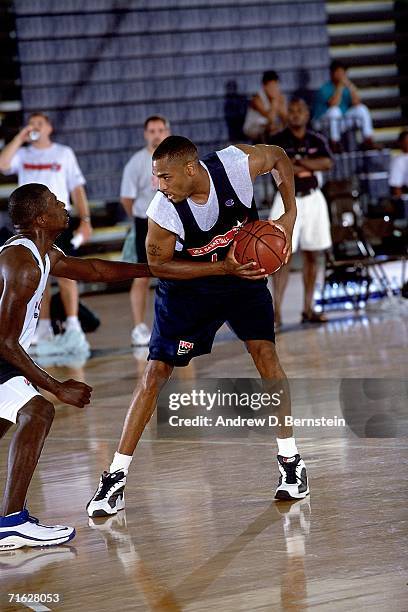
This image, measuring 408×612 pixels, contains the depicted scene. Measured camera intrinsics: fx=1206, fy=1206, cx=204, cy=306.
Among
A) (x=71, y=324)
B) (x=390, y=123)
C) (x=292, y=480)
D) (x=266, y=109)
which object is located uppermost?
(x=266, y=109)

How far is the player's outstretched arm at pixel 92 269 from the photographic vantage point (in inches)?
189

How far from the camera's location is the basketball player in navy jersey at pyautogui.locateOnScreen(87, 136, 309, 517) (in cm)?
477

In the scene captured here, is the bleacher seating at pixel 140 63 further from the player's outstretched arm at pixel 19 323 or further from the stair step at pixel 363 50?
the player's outstretched arm at pixel 19 323

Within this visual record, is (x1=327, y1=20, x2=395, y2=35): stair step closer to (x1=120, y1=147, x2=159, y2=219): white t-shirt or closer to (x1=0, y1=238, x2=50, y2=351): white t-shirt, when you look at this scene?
(x1=120, y1=147, x2=159, y2=219): white t-shirt

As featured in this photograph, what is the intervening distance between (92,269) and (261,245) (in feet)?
2.28

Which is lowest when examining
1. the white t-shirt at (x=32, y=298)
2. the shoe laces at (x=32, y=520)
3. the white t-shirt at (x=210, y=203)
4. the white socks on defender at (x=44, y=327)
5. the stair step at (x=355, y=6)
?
the white socks on defender at (x=44, y=327)

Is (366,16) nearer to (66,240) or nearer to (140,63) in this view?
(140,63)

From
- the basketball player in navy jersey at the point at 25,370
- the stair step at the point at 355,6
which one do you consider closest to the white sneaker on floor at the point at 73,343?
the basketball player in navy jersey at the point at 25,370

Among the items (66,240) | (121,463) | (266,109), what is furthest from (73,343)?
(266,109)

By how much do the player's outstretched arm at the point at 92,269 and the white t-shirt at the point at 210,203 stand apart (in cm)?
20

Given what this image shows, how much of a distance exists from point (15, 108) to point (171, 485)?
927 centimetres

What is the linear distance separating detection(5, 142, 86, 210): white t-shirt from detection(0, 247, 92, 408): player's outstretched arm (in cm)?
532

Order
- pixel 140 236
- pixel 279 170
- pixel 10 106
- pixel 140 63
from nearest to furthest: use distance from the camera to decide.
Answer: pixel 279 170
pixel 140 236
pixel 10 106
pixel 140 63

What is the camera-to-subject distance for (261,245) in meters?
4.68
